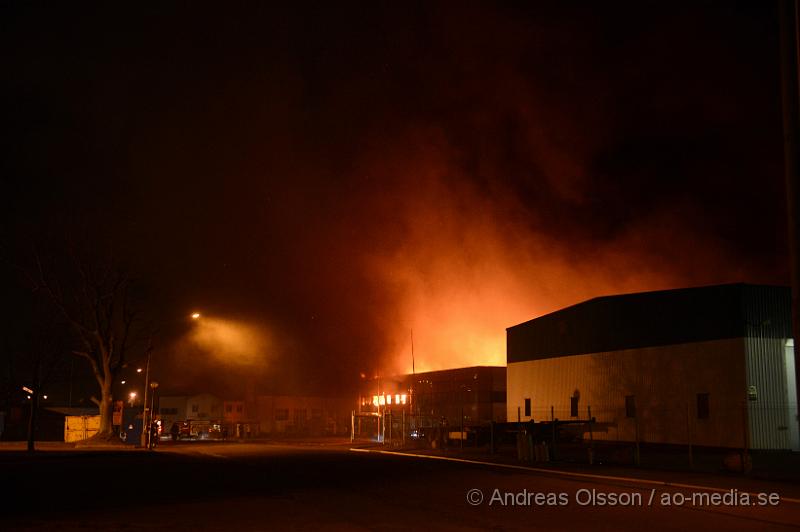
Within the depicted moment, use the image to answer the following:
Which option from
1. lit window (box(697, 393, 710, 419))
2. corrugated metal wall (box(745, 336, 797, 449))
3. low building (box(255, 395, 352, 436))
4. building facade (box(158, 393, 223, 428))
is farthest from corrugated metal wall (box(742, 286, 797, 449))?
building facade (box(158, 393, 223, 428))

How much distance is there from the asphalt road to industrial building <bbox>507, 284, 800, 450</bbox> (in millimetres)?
12334

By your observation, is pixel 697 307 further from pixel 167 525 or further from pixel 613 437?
pixel 167 525

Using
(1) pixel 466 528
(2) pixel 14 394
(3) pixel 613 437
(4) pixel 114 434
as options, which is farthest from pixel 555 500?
(2) pixel 14 394

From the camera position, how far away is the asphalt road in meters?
12.8

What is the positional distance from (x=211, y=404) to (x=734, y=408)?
234ft

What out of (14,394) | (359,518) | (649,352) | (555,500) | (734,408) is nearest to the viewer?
(359,518)

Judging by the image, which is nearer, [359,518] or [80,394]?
[359,518]

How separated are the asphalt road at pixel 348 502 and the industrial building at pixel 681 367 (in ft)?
40.5

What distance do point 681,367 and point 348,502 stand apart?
26.7 meters

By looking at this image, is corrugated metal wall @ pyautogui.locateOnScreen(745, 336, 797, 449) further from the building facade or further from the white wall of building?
the building facade

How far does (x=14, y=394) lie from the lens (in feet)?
271

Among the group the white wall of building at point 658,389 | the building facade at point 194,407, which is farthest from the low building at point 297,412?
the white wall of building at point 658,389

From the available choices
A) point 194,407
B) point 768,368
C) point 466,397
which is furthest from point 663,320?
point 194,407

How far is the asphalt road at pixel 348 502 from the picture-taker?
504 inches
